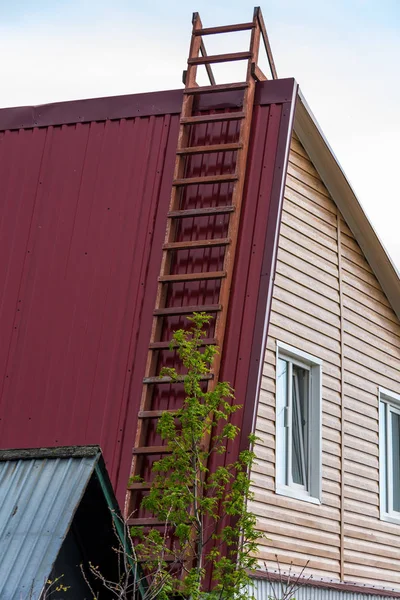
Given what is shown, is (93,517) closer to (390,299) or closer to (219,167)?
(219,167)

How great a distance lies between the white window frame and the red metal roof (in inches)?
184

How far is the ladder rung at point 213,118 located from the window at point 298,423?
8.92 ft

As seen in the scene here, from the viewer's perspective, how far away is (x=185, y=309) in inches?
446

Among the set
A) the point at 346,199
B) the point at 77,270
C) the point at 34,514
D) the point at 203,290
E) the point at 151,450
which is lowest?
the point at 34,514

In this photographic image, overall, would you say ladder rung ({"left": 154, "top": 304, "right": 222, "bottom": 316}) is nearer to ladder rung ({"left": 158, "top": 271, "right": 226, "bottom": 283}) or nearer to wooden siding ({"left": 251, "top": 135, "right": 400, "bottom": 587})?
ladder rung ({"left": 158, "top": 271, "right": 226, "bottom": 283})

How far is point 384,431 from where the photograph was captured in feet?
50.7

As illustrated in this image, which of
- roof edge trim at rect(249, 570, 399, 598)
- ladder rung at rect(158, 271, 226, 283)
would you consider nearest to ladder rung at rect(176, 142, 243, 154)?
ladder rung at rect(158, 271, 226, 283)

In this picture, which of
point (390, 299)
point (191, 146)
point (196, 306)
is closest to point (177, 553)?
point (196, 306)

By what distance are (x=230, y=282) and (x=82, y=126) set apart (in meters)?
3.30

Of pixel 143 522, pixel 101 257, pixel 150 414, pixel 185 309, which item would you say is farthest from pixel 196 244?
pixel 143 522

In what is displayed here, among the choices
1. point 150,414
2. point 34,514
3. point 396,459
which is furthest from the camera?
point 396,459

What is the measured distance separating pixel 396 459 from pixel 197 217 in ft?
19.0

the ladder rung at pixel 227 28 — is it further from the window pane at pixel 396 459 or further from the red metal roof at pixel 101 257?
the window pane at pixel 396 459

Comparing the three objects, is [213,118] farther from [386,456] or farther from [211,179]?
[386,456]
